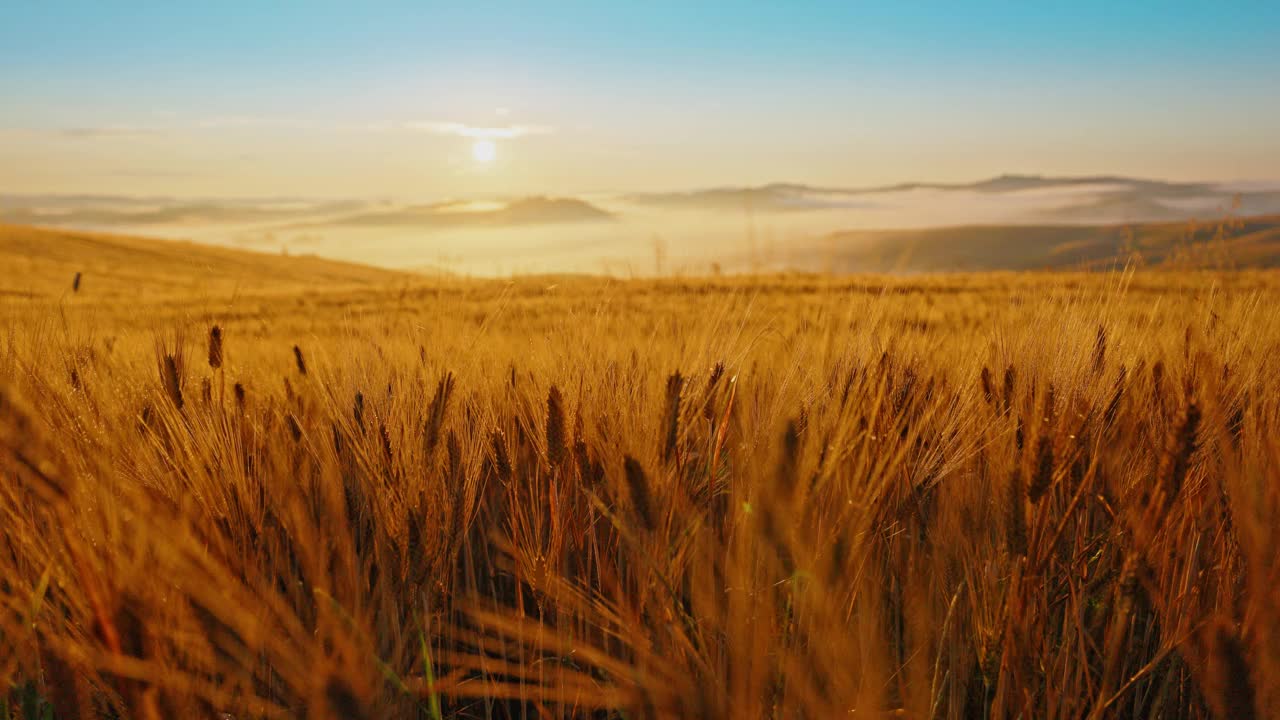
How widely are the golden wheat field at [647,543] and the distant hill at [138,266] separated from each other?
13677 mm

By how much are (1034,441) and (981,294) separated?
7.42 metres

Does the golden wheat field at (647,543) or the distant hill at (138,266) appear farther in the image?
the distant hill at (138,266)

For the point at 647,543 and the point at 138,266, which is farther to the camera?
the point at 138,266

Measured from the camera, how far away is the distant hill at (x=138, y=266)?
1581cm

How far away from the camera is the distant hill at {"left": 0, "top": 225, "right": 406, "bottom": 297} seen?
1581cm

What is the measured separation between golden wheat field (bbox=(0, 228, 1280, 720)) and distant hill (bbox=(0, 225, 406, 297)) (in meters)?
13.7

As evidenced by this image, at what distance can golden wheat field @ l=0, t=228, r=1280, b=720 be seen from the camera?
988 mm

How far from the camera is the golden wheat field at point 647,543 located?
0.99m

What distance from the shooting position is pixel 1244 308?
8.43 ft

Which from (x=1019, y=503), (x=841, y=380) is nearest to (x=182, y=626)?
(x=1019, y=503)

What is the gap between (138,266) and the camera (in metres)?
24.0

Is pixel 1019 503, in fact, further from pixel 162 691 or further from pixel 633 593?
pixel 162 691

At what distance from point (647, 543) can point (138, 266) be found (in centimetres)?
2755

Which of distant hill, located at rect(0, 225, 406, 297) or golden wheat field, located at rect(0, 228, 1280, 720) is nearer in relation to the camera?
golden wheat field, located at rect(0, 228, 1280, 720)
